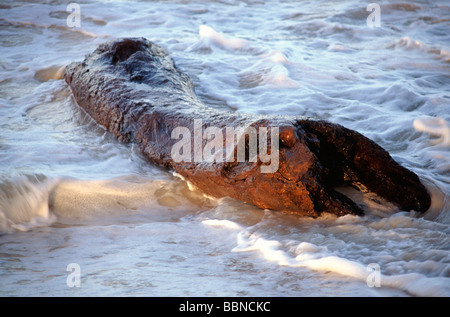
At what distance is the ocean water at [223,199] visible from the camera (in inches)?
74.5

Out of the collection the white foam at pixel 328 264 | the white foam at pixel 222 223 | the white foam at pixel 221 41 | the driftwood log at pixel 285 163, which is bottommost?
the white foam at pixel 222 223

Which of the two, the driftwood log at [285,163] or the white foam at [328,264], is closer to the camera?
the white foam at [328,264]

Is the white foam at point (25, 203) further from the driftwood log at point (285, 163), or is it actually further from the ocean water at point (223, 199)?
the driftwood log at point (285, 163)

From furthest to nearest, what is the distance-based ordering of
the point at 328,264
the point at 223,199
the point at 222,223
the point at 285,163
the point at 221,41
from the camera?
the point at 221,41 < the point at 223,199 < the point at 222,223 < the point at 285,163 < the point at 328,264

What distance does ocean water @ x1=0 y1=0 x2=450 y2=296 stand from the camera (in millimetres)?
1892

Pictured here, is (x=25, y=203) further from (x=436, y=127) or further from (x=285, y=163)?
(x=436, y=127)

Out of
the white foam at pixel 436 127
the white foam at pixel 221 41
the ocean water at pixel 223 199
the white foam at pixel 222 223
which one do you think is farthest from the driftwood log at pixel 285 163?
the white foam at pixel 221 41

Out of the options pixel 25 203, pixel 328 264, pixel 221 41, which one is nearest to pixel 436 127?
pixel 328 264

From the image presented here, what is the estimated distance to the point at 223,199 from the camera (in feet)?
8.92

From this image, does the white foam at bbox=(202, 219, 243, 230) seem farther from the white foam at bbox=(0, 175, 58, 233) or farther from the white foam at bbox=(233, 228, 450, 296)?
the white foam at bbox=(0, 175, 58, 233)

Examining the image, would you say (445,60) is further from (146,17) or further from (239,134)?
(146,17)

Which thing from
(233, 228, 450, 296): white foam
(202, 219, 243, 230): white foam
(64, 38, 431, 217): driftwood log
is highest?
(64, 38, 431, 217): driftwood log

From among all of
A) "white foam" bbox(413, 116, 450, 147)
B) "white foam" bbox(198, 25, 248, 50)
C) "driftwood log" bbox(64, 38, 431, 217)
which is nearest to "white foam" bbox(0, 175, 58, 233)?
"driftwood log" bbox(64, 38, 431, 217)
